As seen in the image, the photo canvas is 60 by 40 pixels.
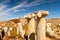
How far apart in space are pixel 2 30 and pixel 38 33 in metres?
12.2

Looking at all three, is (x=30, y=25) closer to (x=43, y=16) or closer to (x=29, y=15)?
(x=29, y=15)

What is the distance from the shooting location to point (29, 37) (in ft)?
60.8

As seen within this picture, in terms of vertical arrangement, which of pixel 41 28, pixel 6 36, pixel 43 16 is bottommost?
pixel 6 36

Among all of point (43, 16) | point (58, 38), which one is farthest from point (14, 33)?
point (43, 16)

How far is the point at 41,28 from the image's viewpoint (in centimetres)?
1581

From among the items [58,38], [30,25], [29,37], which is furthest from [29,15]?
[58,38]

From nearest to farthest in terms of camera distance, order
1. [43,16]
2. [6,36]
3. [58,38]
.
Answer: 1. [43,16]
2. [58,38]
3. [6,36]

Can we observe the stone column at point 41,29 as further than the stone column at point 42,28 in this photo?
Yes

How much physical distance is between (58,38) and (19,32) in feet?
31.8

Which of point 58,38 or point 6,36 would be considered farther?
point 6,36

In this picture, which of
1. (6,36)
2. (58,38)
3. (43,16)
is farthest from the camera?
(6,36)

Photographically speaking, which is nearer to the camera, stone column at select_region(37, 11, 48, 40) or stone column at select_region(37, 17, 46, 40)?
stone column at select_region(37, 11, 48, 40)

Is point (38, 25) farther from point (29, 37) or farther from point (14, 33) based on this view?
point (14, 33)

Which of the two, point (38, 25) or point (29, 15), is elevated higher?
point (29, 15)
